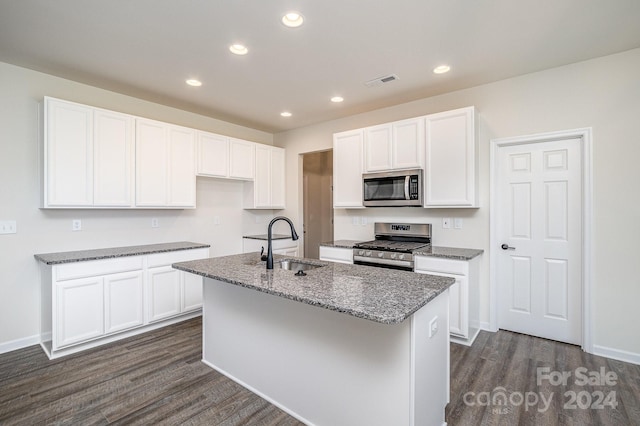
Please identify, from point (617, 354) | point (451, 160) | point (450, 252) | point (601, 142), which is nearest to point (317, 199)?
point (451, 160)

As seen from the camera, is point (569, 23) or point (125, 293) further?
point (125, 293)

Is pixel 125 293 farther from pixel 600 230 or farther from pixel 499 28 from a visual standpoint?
pixel 600 230

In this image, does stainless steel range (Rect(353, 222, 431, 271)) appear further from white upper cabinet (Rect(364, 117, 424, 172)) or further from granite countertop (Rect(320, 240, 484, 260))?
white upper cabinet (Rect(364, 117, 424, 172))

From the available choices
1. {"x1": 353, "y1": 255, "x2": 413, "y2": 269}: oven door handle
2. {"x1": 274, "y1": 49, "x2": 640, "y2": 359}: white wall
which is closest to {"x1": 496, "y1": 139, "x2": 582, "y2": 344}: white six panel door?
{"x1": 274, "y1": 49, "x2": 640, "y2": 359}: white wall

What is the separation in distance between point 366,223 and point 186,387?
2.89 meters

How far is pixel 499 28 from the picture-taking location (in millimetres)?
2336

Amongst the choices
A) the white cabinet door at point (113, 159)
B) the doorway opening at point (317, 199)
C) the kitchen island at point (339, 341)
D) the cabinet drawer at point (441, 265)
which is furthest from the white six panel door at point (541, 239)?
the white cabinet door at point (113, 159)

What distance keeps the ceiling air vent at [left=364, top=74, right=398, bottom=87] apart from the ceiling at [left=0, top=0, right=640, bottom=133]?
0.22 ft

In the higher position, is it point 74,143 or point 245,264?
point 74,143

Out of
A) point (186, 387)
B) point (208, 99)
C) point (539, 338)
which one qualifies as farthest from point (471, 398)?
point (208, 99)

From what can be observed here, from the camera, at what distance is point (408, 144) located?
3598 millimetres

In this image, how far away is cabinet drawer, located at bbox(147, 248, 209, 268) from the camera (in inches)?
132

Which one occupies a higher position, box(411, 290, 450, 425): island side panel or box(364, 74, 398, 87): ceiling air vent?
box(364, 74, 398, 87): ceiling air vent

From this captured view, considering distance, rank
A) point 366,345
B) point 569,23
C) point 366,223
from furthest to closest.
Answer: point 366,223
point 569,23
point 366,345
